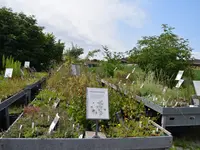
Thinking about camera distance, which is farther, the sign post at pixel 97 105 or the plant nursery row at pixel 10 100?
the plant nursery row at pixel 10 100

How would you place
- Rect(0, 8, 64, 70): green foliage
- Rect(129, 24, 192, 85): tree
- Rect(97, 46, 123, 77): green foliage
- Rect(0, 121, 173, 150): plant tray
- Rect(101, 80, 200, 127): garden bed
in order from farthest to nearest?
Rect(0, 8, 64, 70): green foliage < Rect(97, 46, 123, 77): green foliage < Rect(129, 24, 192, 85): tree < Rect(101, 80, 200, 127): garden bed < Rect(0, 121, 173, 150): plant tray

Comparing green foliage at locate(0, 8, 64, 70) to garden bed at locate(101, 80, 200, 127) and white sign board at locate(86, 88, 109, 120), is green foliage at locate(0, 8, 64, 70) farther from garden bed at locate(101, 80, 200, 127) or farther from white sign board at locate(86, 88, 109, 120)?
white sign board at locate(86, 88, 109, 120)

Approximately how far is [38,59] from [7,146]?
477 inches

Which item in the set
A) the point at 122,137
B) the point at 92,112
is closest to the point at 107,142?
the point at 122,137

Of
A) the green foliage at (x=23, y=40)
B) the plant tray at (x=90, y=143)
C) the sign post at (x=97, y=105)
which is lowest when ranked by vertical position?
the plant tray at (x=90, y=143)

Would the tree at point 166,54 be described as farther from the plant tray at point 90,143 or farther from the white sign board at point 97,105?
the white sign board at point 97,105

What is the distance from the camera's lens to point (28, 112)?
3031 mm

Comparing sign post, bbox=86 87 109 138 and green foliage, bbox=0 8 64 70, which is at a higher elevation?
green foliage, bbox=0 8 64 70

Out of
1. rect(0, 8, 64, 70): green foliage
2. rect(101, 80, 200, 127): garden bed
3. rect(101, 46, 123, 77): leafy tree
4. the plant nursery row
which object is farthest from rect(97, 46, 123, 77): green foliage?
rect(0, 8, 64, 70): green foliage

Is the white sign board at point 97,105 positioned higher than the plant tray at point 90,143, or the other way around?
the white sign board at point 97,105

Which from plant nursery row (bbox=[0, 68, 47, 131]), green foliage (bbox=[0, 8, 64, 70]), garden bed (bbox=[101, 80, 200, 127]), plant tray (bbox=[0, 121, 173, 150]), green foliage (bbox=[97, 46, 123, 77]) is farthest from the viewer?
green foliage (bbox=[0, 8, 64, 70])

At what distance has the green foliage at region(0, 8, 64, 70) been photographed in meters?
11.8

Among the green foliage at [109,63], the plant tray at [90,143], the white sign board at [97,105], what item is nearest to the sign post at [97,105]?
the white sign board at [97,105]

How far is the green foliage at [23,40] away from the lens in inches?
465
